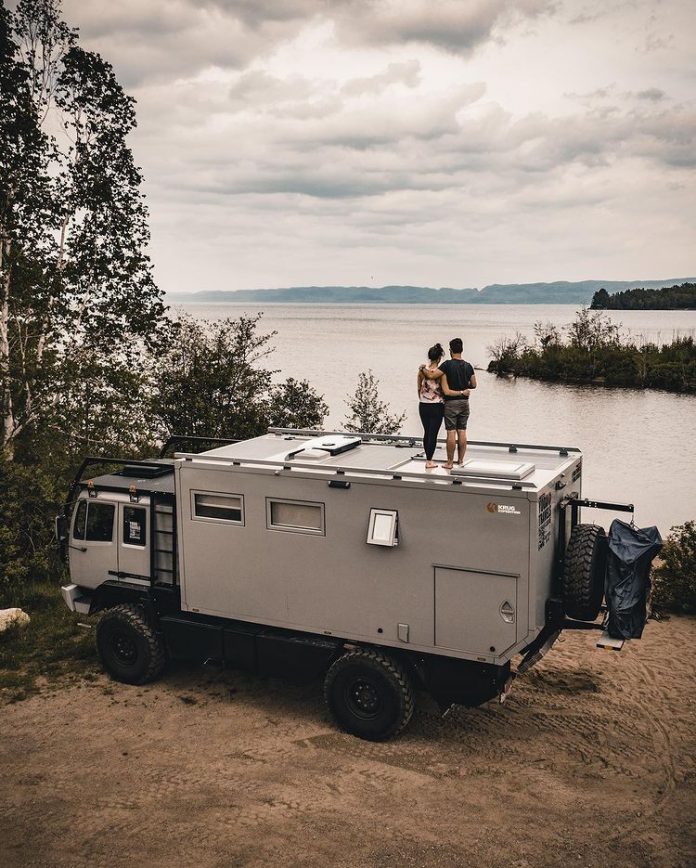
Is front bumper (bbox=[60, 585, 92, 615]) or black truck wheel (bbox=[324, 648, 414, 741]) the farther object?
front bumper (bbox=[60, 585, 92, 615])

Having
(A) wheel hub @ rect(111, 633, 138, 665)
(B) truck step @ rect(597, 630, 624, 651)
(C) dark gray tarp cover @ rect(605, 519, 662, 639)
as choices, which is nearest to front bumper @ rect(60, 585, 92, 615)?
(A) wheel hub @ rect(111, 633, 138, 665)

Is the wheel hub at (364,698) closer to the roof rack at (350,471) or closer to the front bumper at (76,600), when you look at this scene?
the roof rack at (350,471)

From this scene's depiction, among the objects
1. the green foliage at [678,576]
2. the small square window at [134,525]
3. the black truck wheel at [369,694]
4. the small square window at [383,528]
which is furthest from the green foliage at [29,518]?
the green foliage at [678,576]

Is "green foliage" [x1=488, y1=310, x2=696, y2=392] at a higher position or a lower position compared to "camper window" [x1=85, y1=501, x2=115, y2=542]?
higher

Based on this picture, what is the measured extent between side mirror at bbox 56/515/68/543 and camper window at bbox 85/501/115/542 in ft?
Answer: 1.53

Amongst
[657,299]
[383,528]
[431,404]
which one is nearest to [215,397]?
[431,404]

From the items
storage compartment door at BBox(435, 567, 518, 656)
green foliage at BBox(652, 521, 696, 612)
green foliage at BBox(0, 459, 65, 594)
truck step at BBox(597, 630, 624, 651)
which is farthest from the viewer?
green foliage at BBox(0, 459, 65, 594)

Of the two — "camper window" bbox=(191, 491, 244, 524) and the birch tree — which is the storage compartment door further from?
the birch tree

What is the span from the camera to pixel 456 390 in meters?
10.5

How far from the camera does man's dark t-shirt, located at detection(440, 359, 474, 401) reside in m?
10.5

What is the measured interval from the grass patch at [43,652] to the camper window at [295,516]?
434 cm

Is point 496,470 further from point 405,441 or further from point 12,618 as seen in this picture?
point 12,618

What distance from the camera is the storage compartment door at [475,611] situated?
340 inches

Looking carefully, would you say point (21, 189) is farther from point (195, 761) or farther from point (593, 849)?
point (593, 849)
